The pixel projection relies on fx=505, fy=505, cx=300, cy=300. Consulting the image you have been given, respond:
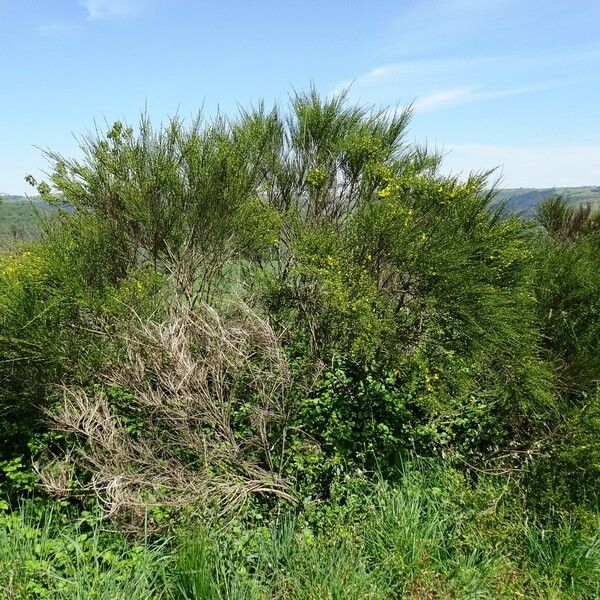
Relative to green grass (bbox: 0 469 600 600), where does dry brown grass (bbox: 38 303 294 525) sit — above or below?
above

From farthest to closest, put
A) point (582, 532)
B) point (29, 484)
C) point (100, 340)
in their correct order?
point (100, 340)
point (29, 484)
point (582, 532)

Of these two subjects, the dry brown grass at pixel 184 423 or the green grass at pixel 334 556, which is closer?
the green grass at pixel 334 556

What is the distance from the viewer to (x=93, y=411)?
11.6ft

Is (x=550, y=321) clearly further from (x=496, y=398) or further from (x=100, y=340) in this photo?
(x=100, y=340)

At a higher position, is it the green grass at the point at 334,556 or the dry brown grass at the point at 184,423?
the dry brown grass at the point at 184,423

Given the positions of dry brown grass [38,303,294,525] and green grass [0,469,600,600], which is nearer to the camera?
green grass [0,469,600,600]

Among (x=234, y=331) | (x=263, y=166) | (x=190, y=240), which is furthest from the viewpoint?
(x=263, y=166)

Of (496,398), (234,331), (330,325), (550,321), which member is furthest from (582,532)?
(234,331)

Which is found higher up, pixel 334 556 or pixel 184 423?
pixel 184 423

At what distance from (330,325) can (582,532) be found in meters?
2.44

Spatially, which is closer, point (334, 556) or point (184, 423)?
point (334, 556)

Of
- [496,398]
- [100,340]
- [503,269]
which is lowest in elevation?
[496,398]

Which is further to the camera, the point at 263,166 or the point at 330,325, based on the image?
the point at 263,166

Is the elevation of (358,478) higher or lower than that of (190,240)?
lower
